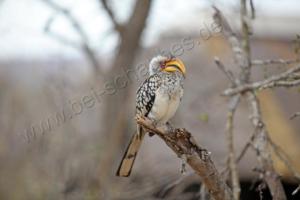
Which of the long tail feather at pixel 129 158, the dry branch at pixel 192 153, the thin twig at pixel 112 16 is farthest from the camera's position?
the thin twig at pixel 112 16

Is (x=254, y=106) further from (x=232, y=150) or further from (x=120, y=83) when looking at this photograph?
(x=120, y=83)

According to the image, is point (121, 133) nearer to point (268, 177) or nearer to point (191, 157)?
point (268, 177)

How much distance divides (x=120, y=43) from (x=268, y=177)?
363 cm

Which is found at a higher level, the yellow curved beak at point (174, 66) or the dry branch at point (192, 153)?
the yellow curved beak at point (174, 66)

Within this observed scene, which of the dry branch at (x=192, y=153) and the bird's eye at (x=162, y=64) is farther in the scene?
the bird's eye at (x=162, y=64)

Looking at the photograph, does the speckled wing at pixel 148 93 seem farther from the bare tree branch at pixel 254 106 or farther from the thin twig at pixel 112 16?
the thin twig at pixel 112 16

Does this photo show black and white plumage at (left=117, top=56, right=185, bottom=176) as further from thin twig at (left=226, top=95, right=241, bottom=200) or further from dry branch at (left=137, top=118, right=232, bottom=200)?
thin twig at (left=226, top=95, right=241, bottom=200)

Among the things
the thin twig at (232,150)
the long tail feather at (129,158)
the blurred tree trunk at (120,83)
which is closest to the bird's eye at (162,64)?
the long tail feather at (129,158)

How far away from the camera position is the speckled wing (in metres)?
3.19

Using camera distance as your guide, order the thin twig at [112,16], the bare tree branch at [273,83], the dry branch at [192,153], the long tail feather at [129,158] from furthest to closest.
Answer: the thin twig at [112,16] < the bare tree branch at [273,83] < the long tail feather at [129,158] < the dry branch at [192,153]

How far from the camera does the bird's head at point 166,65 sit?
3139 millimetres

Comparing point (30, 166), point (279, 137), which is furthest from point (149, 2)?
point (30, 166)

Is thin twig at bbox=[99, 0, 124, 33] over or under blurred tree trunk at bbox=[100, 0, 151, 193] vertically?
over

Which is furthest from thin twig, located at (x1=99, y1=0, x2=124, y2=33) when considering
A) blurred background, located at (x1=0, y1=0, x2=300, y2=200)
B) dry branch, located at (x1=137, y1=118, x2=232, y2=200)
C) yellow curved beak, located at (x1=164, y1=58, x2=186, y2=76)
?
dry branch, located at (x1=137, y1=118, x2=232, y2=200)
